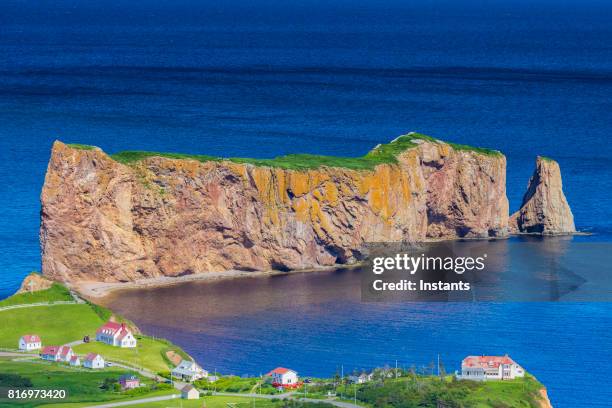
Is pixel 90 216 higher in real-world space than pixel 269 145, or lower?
lower

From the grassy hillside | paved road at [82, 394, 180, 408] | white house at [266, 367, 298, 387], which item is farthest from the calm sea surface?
paved road at [82, 394, 180, 408]

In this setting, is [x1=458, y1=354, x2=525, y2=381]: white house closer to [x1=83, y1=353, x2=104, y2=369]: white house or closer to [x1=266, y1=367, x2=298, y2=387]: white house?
[x1=266, y1=367, x2=298, y2=387]: white house

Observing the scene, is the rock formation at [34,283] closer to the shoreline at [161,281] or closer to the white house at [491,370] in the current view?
the shoreline at [161,281]

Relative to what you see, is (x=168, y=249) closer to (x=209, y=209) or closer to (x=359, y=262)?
(x=209, y=209)

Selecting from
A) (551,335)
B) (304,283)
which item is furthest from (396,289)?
(551,335)

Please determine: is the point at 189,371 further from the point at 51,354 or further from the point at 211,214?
the point at 211,214

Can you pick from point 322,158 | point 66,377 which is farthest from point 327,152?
point 66,377

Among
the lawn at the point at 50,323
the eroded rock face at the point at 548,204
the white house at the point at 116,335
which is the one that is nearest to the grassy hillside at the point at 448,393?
the white house at the point at 116,335
